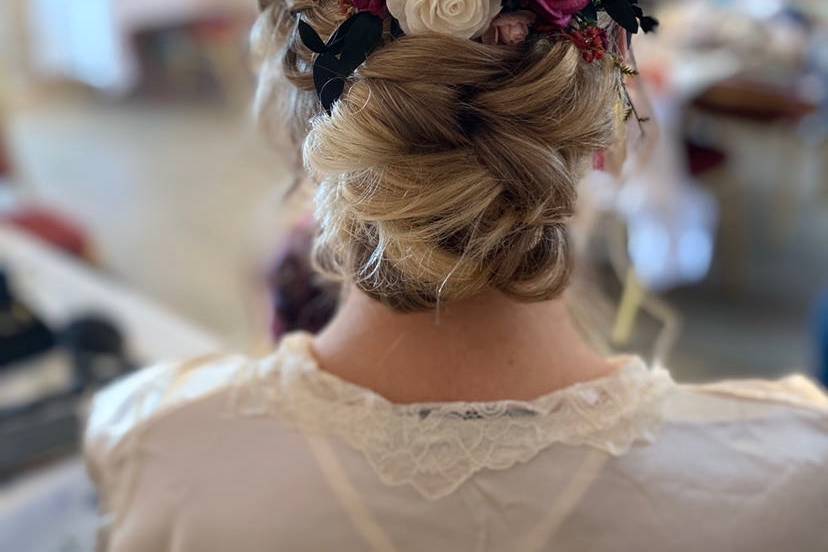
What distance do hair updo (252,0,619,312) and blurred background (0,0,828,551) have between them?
199mm

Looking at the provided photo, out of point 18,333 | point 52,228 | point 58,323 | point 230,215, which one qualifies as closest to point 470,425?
point 18,333

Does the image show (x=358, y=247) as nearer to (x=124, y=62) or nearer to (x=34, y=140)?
(x=124, y=62)

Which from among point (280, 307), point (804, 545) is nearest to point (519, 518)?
point (804, 545)

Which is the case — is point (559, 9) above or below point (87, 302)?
above

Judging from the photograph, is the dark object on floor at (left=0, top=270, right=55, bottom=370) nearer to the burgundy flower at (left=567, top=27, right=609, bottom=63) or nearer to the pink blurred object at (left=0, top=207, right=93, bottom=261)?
the pink blurred object at (left=0, top=207, right=93, bottom=261)

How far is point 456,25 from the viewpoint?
507 mm

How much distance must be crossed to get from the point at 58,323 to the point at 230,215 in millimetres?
1571

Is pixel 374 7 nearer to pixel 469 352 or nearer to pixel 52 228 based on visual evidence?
pixel 469 352

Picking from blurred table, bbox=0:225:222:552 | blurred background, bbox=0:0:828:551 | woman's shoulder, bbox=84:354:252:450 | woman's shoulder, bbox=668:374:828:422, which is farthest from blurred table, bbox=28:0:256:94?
woman's shoulder, bbox=668:374:828:422

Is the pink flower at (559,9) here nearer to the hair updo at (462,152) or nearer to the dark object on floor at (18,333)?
the hair updo at (462,152)

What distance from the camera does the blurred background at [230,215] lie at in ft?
3.78

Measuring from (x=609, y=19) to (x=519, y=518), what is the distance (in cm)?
34

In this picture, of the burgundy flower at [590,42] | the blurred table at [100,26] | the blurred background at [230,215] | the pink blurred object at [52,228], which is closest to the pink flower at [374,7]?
the burgundy flower at [590,42]

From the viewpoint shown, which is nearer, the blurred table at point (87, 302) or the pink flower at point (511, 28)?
the pink flower at point (511, 28)
